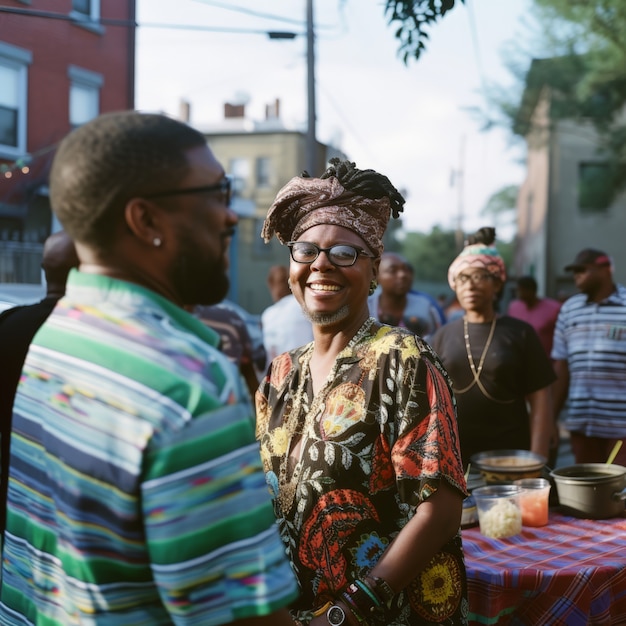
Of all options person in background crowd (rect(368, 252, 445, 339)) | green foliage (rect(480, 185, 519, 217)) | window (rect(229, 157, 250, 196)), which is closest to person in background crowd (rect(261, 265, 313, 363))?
person in background crowd (rect(368, 252, 445, 339))

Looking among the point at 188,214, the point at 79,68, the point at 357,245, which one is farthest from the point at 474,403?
the point at 79,68

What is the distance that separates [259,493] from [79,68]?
16545 millimetres

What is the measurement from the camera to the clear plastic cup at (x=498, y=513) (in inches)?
108

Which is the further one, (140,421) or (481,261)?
(481,261)

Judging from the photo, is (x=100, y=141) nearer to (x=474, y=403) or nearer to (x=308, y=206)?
(x=308, y=206)

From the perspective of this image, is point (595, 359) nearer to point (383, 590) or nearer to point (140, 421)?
point (383, 590)

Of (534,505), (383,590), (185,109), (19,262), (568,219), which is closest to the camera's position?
(383,590)

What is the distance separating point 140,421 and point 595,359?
200 inches

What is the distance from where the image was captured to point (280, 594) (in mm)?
1107

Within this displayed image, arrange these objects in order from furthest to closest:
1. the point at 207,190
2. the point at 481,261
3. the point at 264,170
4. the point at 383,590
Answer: the point at 264,170, the point at 481,261, the point at 383,590, the point at 207,190

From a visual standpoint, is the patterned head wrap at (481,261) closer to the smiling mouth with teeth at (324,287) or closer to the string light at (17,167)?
the smiling mouth with teeth at (324,287)

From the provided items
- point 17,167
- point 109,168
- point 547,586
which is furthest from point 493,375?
point 17,167

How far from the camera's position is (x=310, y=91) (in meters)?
12.9

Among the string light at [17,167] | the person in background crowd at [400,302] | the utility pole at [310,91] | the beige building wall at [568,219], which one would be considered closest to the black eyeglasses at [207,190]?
the person in background crowd at [400,302]
